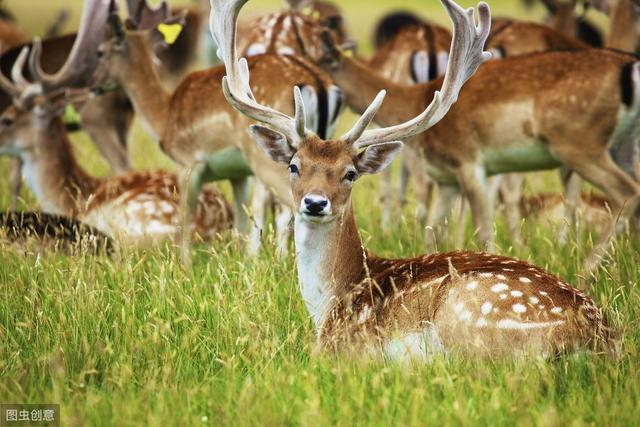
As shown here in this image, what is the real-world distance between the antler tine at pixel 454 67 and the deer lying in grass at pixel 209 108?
920mm

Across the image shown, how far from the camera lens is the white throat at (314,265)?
431 cm

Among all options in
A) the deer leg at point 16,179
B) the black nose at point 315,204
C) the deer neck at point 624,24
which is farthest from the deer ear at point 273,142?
the deer neck at point 624,24

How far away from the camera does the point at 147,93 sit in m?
7.02

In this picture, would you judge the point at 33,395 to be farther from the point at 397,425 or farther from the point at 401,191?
the point at 401,191

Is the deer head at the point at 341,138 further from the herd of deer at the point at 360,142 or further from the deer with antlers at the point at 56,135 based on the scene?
the deer with antlers at the point at 56,135

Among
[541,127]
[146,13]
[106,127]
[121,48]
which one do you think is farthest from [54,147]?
[541,127]

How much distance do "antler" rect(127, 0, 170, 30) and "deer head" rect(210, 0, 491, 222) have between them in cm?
326

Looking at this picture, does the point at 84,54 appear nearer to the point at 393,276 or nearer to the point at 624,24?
the point at 393,276

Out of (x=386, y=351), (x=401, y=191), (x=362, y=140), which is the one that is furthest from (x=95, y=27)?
(x=386, y=351)

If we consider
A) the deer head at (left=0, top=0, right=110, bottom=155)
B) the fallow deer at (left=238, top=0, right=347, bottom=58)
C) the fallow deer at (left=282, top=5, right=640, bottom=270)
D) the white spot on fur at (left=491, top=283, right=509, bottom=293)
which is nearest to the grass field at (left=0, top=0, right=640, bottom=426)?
the white spot on fur at (left=491, top=283, right=509, bottom=293)

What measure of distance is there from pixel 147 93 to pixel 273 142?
9.13 feet

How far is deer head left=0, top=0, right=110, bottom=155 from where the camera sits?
7336 millimetres

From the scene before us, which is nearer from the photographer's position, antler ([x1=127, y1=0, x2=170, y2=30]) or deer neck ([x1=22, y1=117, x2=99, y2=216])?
deer neck ([x1=22, y1=117, x2=99, y2=216])

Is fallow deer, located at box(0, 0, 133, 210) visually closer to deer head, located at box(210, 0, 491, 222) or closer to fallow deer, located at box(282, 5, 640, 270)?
fallow deer, located at box(282, 5, 640, 270)
